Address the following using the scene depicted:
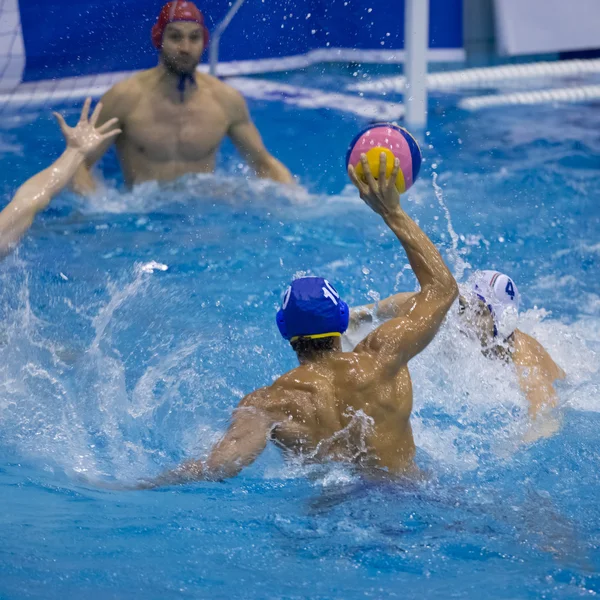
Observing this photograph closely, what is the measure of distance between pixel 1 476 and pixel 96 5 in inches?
180

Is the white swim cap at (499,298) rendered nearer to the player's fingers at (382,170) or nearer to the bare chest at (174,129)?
the player's fingers at (382,170)

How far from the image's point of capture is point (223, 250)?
5625 millimetres

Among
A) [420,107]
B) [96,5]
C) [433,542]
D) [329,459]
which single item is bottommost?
[433,542]

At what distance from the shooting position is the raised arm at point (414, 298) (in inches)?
123

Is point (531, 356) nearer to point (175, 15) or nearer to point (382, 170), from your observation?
point (382, 170)

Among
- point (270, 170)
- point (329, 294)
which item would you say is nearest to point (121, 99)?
point (270, 170)

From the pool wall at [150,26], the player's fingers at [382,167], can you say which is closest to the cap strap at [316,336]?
the player's fingers at [382,167]

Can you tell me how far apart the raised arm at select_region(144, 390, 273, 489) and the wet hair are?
27 cm

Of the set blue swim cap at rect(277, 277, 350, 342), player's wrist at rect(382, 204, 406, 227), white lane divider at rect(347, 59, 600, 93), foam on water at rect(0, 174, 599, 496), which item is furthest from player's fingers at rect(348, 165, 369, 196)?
white lane divider at rect(347, 59, 600, 93)

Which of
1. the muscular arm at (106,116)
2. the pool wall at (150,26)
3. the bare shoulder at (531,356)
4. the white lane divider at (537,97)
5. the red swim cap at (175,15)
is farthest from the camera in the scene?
the white lane divider at (537,97)

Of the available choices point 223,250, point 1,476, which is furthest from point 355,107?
point 1,476

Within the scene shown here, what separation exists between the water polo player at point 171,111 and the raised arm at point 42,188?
0.84m

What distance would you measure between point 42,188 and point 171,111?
5.58 feet

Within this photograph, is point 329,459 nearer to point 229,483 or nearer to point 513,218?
point 229,483
